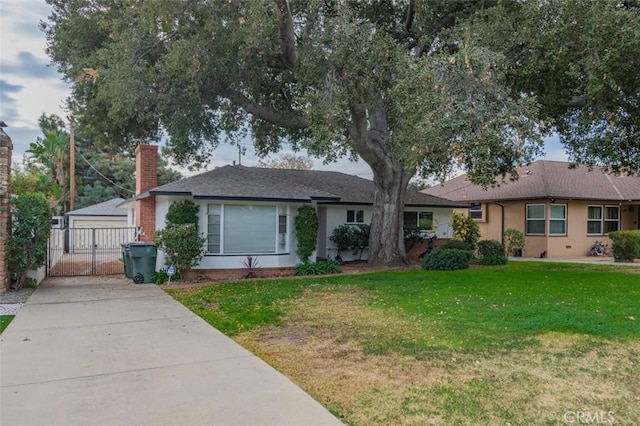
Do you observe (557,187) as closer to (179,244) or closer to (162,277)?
(179,244)

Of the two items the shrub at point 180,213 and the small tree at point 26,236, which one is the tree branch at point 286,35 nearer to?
the shrub at point 180,213

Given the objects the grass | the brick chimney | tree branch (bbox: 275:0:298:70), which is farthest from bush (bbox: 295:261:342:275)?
the grass

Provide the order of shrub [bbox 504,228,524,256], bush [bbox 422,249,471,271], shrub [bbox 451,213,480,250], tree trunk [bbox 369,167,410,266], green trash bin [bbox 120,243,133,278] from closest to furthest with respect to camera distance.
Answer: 1. green trash bin [bbox 120,243,133,278]
2. bush [bbox 422,249,471,271]
3. tree trunk [bbox 369,167,410,266]
4. shrub [bbox 451,213,480,250]
5. shrub [bbox 504,228,524,256]

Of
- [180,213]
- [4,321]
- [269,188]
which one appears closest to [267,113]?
[269,188]

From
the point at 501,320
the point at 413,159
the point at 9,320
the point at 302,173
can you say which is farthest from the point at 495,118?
the point at 302,173

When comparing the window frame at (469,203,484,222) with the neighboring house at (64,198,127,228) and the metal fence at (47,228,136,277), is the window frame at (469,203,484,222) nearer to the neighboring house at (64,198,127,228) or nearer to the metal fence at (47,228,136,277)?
the metal fence at (47,228,136,277)

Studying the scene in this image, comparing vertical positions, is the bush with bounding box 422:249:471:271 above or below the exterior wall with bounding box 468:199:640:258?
below

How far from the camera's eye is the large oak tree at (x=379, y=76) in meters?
8.95

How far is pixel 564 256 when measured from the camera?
2208cm

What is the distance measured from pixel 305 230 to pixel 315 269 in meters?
1.30

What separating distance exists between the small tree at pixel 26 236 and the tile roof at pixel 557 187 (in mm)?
17422

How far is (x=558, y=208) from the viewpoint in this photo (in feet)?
72.3

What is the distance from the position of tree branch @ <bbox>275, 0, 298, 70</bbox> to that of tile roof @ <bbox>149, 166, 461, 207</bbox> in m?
3.90

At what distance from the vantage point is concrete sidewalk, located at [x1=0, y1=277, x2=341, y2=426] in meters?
4.08
